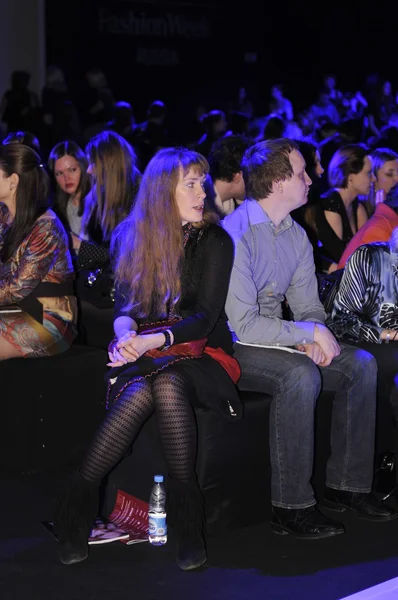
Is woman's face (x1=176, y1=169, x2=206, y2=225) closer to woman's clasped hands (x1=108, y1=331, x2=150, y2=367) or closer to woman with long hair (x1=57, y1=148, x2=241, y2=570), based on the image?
woman with long hair (x1=57, y1=148, x2=241, y2=570)

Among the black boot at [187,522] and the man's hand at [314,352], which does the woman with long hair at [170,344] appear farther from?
the man's hand at [314,352]

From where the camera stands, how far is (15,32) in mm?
12094

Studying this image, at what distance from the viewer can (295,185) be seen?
12.1ft

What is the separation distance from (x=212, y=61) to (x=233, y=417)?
11.9 m

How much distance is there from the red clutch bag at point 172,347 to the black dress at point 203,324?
2 cm

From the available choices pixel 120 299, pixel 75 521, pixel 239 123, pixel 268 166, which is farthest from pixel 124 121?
pixel 75 521

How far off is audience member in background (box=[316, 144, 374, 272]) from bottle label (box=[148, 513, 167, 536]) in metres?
2.52

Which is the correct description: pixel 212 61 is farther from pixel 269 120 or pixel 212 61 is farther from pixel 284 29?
pixel 269 120

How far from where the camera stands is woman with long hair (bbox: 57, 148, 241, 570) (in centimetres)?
314

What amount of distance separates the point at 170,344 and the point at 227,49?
1195 cm

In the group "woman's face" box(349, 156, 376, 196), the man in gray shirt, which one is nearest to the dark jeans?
the man in gray shirt

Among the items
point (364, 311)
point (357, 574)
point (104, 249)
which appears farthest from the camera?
point (104, 249)

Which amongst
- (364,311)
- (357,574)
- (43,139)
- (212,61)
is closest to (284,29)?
(212,61)

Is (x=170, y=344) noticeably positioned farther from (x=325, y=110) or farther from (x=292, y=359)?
(x=325, y=110)
